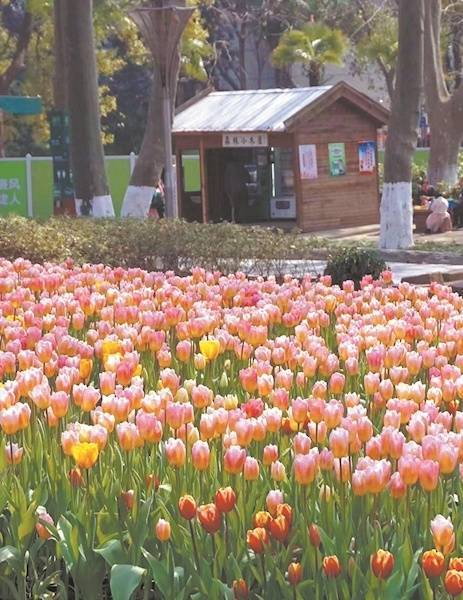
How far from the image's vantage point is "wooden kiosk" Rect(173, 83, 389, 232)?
28844 mm

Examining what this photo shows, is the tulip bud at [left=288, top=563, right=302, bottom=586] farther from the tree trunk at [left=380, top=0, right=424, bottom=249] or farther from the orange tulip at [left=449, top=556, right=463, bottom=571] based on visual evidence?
the tree trunk at [left=380, top=0, right=424, bottom=249]

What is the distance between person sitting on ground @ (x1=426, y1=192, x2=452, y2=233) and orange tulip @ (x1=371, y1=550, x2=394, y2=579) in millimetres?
24795

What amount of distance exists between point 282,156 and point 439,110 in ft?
13.0

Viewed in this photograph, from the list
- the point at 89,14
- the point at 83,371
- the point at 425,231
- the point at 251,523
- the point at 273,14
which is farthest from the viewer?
the point at 273,14

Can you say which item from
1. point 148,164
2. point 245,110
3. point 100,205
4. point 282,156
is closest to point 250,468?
point 100,205

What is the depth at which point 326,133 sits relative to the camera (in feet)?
96.5

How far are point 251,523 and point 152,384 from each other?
1940mm

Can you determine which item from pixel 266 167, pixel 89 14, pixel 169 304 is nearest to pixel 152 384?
pixel 169 304

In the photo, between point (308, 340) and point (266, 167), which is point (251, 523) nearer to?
point (308, 340)

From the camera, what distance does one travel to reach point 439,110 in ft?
101

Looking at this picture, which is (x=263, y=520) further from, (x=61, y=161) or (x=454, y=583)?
(x=61, y=161)

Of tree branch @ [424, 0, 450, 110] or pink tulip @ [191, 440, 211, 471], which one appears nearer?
pink tulip @ [191, 440, 211, 471]

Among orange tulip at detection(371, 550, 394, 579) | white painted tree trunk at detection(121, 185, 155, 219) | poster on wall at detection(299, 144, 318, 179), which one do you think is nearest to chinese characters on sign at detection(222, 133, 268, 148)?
poster on wall at detection(299, 144, 318, 179)

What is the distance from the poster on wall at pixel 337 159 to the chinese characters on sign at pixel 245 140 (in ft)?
5.53
